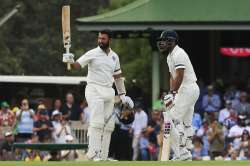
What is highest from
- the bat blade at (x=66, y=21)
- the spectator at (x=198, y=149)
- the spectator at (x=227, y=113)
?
the bat blade at (x=66, y=21)

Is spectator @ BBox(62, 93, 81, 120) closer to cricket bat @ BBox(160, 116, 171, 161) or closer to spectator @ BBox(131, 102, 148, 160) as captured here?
spectator @ BBox(131, 102, 148, 160)

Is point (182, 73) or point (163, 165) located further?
point (182, 73)

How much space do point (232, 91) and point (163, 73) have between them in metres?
3.99

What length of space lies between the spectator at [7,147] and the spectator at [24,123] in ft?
1.54

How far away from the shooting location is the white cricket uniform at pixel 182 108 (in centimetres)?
1805

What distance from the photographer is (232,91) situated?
3131 centimetres

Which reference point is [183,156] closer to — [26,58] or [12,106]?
[12,106]

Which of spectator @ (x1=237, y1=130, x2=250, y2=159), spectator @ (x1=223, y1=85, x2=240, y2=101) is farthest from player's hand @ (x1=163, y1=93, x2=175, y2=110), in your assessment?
spectator @ (x1=223, y1=85, x2=240, y2=101)

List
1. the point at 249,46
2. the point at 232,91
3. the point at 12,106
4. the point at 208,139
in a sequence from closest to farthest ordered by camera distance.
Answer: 1. the point at 208,139
2. the point at 232,91
3. the point at 249,46
4. the point at 12,106

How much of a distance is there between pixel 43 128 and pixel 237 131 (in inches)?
215

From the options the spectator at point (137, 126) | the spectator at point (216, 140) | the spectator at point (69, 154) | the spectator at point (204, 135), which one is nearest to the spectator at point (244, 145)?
the spectator at point (216, 140)

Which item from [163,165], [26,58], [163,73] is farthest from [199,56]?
[26,58]

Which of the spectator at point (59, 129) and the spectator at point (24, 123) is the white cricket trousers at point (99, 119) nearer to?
the spectator at point (59, 129)

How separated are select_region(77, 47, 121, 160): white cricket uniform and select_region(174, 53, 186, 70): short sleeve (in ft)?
5.00
